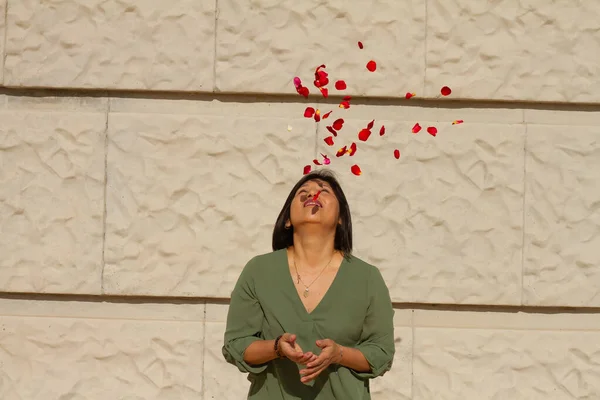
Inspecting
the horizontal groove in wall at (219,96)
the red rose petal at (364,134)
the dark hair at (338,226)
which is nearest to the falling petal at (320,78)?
the horizontal groove in wall at (219,96)

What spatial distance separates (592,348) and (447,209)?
0.93m

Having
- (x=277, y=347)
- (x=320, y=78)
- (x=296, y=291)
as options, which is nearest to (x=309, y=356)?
(x=277, y=347)

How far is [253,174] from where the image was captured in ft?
14.1

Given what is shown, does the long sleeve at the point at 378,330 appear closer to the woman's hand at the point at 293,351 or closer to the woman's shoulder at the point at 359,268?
the woman's shoulder at the point at 359,268

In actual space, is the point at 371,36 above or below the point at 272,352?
above

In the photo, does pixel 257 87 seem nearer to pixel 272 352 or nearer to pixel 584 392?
pixel 272 352

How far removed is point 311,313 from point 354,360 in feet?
0.67

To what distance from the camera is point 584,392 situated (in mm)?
4391

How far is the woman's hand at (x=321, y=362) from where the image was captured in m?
2.90

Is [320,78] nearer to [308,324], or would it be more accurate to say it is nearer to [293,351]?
[308,324]

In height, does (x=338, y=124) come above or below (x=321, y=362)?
above

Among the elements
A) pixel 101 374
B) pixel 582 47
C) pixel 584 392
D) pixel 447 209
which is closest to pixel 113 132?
pixel 101 374

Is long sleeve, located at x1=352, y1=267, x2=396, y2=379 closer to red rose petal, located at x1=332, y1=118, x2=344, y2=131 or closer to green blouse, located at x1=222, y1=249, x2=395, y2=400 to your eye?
green blouse, located at x1=222, y1=249, x2=395, y2=400

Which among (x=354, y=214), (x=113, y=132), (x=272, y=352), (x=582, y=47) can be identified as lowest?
(x=272, y=352)
